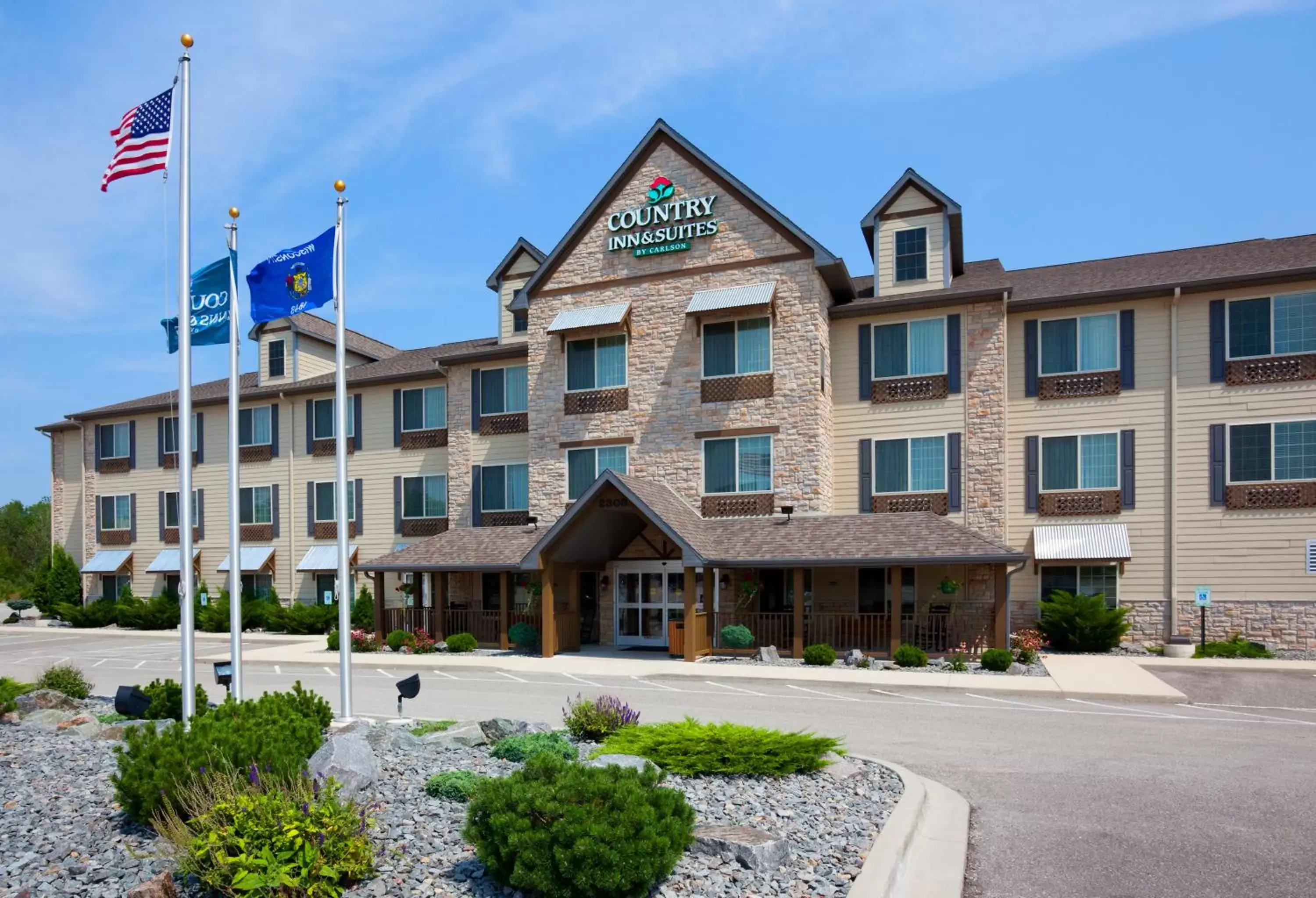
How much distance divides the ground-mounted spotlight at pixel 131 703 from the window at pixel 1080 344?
22.5 m

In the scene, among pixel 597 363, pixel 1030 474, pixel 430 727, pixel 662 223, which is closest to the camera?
pixel 430 727

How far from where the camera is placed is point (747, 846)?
701 cm

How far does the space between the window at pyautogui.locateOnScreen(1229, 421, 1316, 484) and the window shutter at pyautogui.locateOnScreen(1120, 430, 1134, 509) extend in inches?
87.0

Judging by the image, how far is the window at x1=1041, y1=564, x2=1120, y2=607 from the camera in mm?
25812

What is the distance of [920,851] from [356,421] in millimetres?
32038

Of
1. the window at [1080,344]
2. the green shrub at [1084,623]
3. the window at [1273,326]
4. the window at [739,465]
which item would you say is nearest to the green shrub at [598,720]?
the window at [739,465]

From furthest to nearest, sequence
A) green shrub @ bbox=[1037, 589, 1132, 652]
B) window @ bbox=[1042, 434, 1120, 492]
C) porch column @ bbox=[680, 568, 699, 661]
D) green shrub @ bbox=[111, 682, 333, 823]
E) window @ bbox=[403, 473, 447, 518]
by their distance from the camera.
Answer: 1. window @ bbox=[403, 473, 447, 518]
2. window @ bbox=[1042, 434, 1120, 492]
3. green shrub @ bbox=[1037, 589, 1132, 652]
4. porch column @ bbox=[680, 568, 699, 661]
5. green shrub @ bbox=[111, 682, 333, 823]

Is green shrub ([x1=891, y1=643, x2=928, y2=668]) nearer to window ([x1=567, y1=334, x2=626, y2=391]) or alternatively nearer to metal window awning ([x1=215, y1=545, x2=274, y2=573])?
window ([x1=567, y1=334, x2=626, y2=391])

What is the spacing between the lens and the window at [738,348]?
27641 mm

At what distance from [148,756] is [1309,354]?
25983 millimetres

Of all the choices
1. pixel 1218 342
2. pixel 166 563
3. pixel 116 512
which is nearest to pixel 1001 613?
pixel 1218 342

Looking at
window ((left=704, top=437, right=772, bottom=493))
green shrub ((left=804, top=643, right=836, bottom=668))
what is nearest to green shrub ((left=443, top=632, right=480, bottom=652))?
window ((left=704, top=437, right=772, bottom=493))

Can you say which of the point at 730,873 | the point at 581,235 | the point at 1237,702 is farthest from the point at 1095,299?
the point at 730,873

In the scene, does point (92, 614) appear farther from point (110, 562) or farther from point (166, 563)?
point (166, 563)
